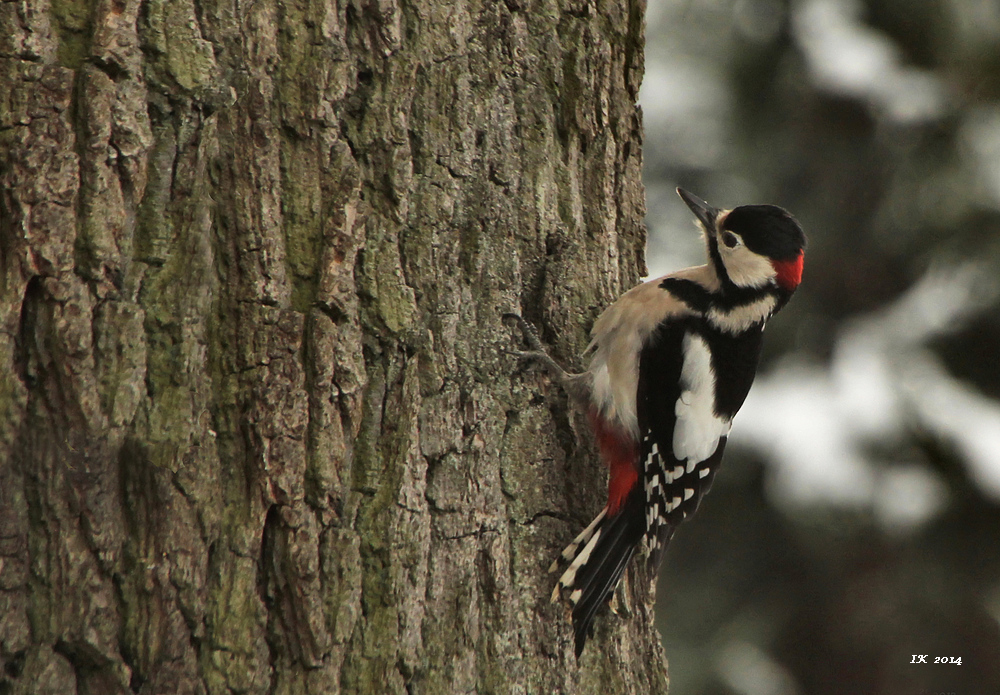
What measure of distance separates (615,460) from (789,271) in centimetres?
101

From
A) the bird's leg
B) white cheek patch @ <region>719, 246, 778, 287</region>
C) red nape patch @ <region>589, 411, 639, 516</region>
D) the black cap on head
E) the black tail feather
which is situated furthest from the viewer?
white cheek patch @ <region>719, 246, 778, 287</region>

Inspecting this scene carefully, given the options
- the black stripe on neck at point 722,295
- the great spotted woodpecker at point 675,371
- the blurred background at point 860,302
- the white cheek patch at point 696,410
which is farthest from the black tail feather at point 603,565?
the blurred background at point 860,302

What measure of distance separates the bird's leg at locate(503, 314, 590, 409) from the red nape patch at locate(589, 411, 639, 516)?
9 cm

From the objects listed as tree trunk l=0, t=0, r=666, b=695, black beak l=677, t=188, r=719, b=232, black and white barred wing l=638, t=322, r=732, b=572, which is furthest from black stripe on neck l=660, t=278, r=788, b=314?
tree trunk l=0, t=0, r=666, b=695

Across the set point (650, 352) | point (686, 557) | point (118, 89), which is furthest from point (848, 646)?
point (118, 89)

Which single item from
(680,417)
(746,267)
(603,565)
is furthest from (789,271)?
(603,565)

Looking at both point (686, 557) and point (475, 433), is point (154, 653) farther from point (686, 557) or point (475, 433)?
point (686, 557)

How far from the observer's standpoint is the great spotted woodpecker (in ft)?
8.09

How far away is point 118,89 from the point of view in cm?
173

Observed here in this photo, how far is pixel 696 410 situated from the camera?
A: 9.65 feet

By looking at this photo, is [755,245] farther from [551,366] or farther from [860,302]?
[860,302]

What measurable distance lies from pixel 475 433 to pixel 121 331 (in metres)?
0.73

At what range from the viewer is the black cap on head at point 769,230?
9.76ft

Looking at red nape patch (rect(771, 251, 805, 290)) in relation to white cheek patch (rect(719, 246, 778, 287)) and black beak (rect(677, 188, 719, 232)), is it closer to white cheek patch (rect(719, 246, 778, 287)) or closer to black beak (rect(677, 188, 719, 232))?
white cheek patch (rect(719, 246, 778, 287))
